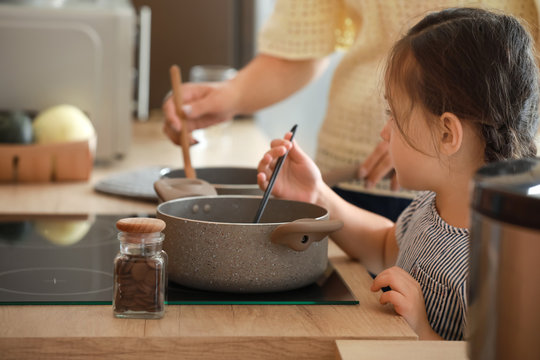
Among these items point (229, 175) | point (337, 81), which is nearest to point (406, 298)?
point (229, 175)

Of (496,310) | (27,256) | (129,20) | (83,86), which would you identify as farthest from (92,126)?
(496,310)

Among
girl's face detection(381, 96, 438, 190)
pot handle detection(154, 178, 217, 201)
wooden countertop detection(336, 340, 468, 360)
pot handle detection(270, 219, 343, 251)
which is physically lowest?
wooden countertop detection(336, 340, 468, 360)

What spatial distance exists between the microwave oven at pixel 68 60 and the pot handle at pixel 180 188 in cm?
88

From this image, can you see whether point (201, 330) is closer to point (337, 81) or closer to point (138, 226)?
point (138, 226)

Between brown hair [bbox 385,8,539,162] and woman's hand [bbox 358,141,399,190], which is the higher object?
brown hair [bbox 385,8,539,162]

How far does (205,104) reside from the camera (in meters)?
1.43

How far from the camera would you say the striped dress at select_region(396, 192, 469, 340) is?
0.87 metres

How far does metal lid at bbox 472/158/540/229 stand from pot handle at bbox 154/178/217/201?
0.54 metres

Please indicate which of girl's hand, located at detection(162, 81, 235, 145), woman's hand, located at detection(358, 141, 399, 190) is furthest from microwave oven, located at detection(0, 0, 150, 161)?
woman's hand, located at detection(358, 141, 399, 190)

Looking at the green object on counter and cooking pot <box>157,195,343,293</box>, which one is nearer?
cooking pot <box>157,195,343,293</box>

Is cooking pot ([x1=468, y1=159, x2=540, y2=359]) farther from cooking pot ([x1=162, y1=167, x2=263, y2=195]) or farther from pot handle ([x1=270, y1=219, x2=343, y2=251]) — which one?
cooking pot ([x1=162, y1=167, x2=263, y2=195])

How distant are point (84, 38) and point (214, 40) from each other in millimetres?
1366

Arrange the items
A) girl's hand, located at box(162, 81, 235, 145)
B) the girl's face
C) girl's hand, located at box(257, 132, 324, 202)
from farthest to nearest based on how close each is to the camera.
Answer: girl's hand, located at box(162, 81, 235, 145), girl's hand, located at box(257, 132, 324, 202), the girl's face

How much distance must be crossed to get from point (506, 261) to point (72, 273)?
0.59 meters
